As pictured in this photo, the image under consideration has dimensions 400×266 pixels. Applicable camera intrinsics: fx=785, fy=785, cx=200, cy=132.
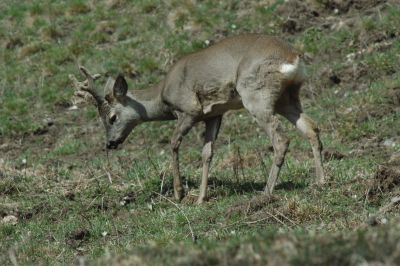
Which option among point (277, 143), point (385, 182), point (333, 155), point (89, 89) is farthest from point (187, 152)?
point (385, 182)

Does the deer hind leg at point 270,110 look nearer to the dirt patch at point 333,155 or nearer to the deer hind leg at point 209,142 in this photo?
the deer hind leg at point 209,142

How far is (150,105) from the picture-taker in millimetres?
10977

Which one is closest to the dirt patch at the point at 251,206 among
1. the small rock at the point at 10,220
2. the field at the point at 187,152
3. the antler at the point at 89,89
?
the field at the point at 187,152

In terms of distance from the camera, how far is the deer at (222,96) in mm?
9320

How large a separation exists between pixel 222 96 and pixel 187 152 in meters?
3.39

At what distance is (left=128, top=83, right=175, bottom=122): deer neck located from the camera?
10867mm

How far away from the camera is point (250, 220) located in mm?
7816

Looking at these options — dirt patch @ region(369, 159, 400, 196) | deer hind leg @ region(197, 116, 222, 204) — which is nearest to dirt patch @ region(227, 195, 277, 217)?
dirt patch @ region(369, 159, 400, 196)

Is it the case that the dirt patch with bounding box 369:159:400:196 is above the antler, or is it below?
above

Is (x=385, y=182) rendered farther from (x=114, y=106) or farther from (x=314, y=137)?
(x=114, y=106)

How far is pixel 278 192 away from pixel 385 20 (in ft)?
24.3

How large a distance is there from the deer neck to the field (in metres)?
0.79

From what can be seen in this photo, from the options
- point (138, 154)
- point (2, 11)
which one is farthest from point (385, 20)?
point (2, 11)

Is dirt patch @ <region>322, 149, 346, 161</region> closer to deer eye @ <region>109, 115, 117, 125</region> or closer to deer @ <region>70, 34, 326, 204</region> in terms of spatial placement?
deer @ <region>70, 34, 326, 204</region>
